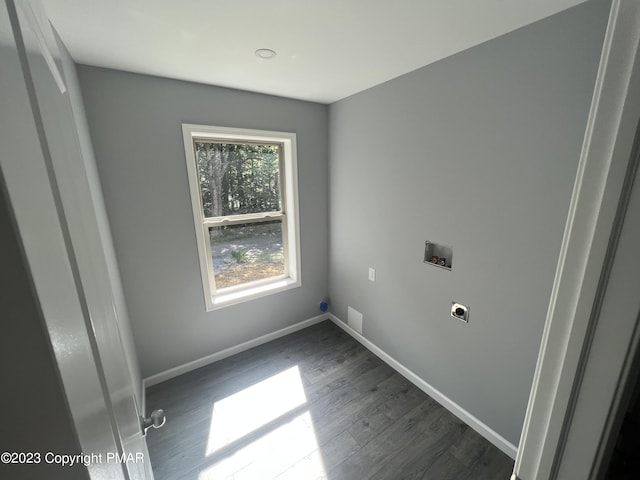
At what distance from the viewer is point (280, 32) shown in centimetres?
128

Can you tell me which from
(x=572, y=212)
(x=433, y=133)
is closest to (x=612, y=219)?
(x=572, y=212)

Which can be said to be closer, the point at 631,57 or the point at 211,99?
the point at 631,57

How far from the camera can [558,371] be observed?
0.46 metres

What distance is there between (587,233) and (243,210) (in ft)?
7.69

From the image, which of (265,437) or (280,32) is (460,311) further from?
(280,32)

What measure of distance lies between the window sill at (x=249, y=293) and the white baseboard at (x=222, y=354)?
45cm

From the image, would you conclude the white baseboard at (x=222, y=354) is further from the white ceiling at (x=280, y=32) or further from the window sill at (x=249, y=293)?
the white ceiling at (x=280, y=32)

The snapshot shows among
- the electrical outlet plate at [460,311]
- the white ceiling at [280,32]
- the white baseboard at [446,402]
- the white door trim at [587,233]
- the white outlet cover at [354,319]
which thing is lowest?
the white baseboard at [446,402]

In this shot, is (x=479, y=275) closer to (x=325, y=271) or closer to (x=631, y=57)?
(x=631, y=57)

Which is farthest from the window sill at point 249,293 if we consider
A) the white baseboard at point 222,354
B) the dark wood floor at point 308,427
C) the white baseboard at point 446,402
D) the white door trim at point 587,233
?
the white door trim at point 587,233

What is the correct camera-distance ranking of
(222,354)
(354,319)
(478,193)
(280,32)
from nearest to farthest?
(280,32) → (478,193) → (222,354) → (354,319)

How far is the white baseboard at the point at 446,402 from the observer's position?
157 cm

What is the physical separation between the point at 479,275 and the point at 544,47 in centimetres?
121

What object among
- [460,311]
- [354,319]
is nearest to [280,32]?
[460,311]
